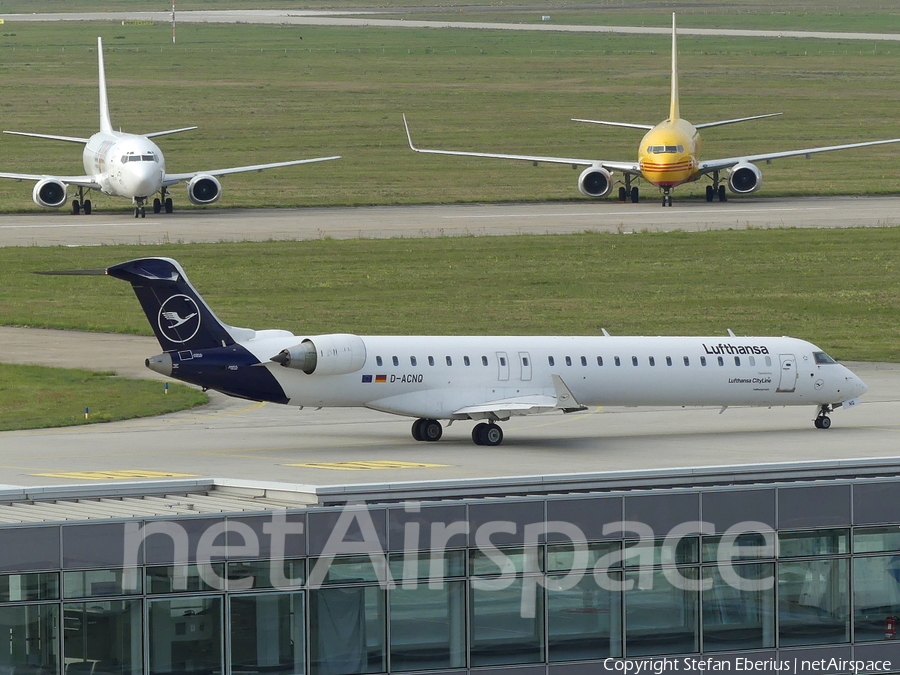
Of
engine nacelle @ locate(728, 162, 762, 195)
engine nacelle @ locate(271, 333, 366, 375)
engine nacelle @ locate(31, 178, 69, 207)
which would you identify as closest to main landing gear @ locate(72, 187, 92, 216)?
engine nacelle @ locate(31, 178, 69, 207)

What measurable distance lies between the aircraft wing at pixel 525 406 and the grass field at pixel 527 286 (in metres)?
18.9

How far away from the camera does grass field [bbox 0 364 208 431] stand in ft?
149

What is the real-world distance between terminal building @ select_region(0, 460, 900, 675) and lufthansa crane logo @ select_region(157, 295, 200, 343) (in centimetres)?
1323

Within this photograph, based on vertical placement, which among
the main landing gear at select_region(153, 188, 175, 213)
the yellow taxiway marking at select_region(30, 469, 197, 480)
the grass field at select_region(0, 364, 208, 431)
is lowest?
the yellow taxiway marking at select_region(30, 469, 197, 480)

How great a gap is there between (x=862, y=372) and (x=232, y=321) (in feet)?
76.0

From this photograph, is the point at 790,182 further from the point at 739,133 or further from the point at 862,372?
the point at 862,372

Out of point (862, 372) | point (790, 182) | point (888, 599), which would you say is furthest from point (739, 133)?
point (888, 599)

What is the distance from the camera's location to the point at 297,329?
59.6 m

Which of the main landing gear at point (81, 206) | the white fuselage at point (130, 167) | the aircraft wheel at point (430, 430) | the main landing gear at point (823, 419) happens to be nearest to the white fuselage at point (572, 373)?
the main landing gear at point (823, 419)

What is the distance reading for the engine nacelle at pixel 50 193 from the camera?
8875 cm

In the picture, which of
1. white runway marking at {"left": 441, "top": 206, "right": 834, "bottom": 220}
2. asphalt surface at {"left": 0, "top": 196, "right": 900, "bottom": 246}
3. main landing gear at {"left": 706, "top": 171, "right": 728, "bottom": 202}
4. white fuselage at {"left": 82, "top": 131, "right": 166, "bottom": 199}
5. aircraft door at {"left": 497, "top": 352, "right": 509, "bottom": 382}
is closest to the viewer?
aircraft door at {"left": 497, "top": 352, "right": 509, "bottom": 382}

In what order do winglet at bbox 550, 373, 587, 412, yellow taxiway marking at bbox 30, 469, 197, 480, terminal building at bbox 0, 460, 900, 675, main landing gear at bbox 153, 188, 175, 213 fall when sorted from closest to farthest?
1. terminal building at bbox 0, 460, 900, 675
2. yellow taxiway marking at bbox 30, 469, 197, 480
3. winglet at bbox 550, 373, 587, 412
4. main landing gear at bbox 153, 188, 175, 213

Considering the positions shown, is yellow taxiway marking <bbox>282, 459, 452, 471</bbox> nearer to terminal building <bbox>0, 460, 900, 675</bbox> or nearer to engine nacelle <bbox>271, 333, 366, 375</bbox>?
engine nacelle <bbox>271, 333, 366, 375</bbox>

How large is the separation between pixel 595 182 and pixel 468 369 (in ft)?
184
